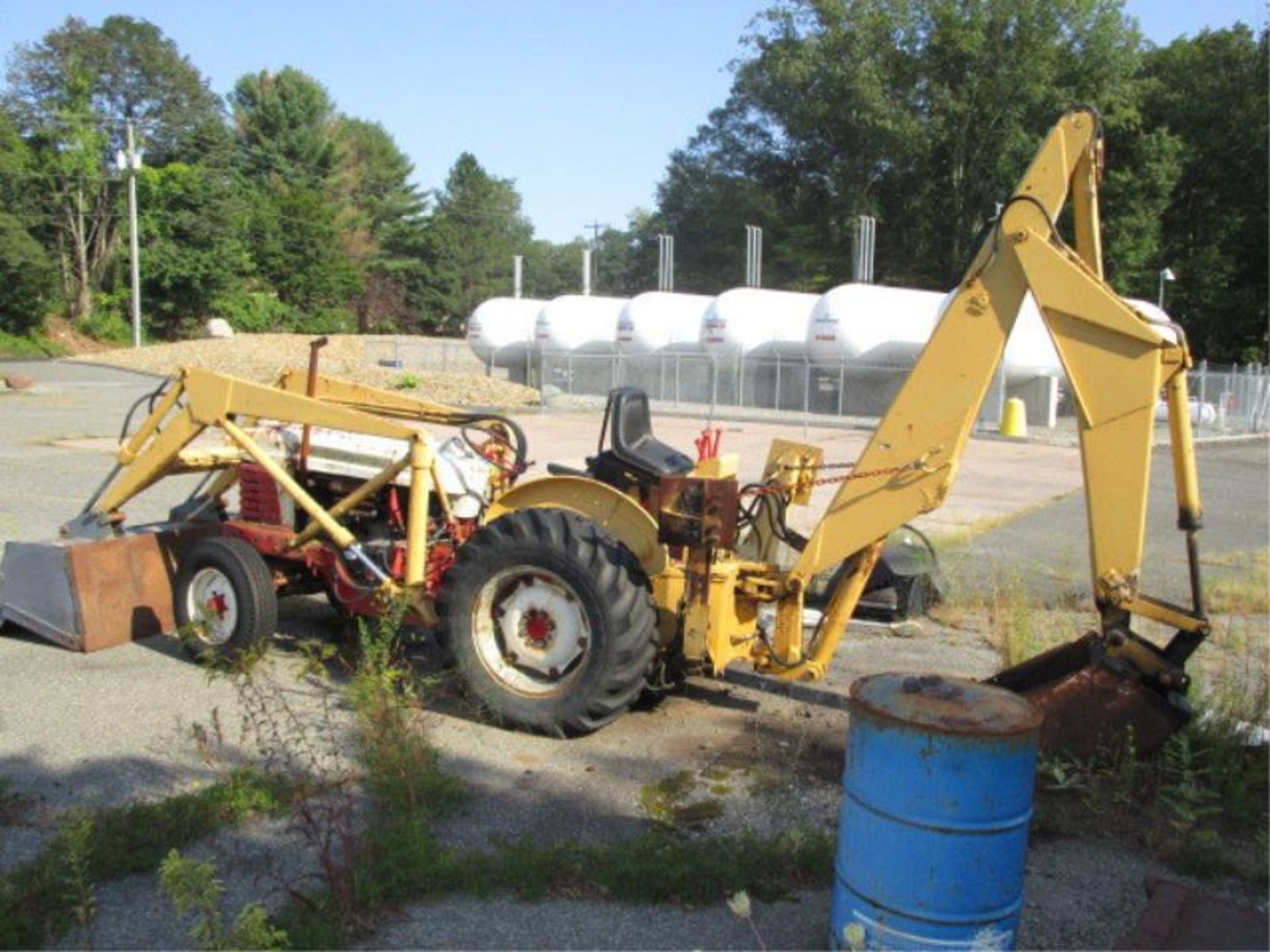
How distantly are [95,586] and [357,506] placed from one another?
5.39ft

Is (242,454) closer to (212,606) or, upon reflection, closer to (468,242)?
(212,606)

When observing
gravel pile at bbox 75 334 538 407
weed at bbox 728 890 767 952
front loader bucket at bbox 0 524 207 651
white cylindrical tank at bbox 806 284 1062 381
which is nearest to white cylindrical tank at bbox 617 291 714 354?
gravel pile at bbox 75 334 538 407

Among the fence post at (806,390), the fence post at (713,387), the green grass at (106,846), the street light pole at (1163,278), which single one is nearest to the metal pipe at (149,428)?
the green grass at (106,846)

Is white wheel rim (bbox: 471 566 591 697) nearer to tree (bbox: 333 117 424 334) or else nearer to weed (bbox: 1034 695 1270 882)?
weed (bbox: 1034 695 1270 882)

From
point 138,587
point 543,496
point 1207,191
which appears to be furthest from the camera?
point 1207,191

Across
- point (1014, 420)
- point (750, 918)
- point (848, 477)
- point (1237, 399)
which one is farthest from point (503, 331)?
point (750, 918)

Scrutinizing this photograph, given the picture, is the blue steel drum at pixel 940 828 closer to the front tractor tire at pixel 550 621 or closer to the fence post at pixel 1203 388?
the front tractor tire at pixel 550 621

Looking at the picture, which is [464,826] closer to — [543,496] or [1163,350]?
[543,496]

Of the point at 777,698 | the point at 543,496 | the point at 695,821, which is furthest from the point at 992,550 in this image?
the point at 695,821

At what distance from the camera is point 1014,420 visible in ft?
85.3

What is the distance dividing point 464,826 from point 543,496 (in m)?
1.92

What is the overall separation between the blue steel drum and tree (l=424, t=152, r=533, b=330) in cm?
7623

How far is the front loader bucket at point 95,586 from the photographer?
7.01 metres

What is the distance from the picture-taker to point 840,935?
11.8ft
